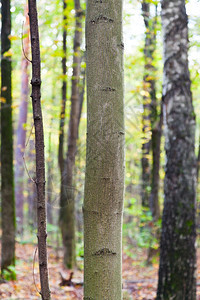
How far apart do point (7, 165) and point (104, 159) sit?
5159 millimetres

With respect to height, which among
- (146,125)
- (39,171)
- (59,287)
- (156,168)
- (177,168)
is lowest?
(59,287)

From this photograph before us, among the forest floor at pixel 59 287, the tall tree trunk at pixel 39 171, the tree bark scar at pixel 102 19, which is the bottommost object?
the forest floor at pixel 59 287

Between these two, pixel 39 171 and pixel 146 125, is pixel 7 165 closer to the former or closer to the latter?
pixel 39 171

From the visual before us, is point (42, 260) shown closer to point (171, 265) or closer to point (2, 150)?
point (171, 265)

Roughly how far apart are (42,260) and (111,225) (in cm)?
44

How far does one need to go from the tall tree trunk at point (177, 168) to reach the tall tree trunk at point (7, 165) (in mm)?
3285

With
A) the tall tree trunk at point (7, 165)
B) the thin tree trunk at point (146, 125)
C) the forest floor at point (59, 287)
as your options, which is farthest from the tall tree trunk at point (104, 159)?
the thin tree trunk at point (146, 125)

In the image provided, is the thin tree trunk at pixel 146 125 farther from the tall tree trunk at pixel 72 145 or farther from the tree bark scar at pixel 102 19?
the tree bark scar at pixel 102 19

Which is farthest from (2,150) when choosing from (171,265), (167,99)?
(171,265)

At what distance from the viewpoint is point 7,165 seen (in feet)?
21.4

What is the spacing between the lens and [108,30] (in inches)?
70.3

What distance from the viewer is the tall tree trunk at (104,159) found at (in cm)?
171

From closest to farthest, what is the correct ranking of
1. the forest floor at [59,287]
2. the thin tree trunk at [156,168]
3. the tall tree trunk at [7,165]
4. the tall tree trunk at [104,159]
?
1. the tall tree trunk at [104,159]
2. the forest floor at [59,287]
3. the tall tree trunk at [7,165]
4. the thin tree trunk at [156,168]

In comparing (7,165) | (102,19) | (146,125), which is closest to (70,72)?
(7,165)
